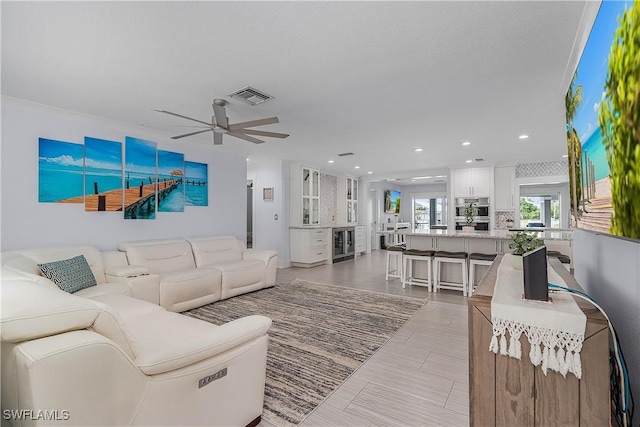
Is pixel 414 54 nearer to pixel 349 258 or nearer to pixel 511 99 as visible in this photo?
pixel 511 99

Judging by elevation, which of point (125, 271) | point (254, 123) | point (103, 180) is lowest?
point (125, 271)

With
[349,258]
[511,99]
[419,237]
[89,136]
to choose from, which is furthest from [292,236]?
[511,99]

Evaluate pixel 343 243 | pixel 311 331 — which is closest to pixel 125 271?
pixel 311 331

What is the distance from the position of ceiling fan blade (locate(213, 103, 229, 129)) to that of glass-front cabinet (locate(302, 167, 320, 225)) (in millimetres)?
4109

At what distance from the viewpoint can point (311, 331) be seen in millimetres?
3135

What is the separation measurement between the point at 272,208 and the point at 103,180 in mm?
3597

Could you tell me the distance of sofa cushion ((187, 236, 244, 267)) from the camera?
456 centimetres

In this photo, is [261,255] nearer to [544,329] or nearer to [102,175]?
[102,175]

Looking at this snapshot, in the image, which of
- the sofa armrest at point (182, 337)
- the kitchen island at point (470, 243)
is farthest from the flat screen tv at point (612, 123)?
the kitchen island at point (470, 243)

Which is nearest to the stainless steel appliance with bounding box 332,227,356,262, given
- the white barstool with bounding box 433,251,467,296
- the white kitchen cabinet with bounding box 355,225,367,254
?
the white kitchen cabinet with bounding box 355,225,367,254

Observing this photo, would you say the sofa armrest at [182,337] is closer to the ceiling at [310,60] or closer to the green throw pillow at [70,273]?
the green throw pillow at [70,273]

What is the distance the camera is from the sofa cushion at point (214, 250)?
4.56 meters

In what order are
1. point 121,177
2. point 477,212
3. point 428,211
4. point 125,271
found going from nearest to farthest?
1. point 125,271
2. point 121,177
3. point 477,212
4. point 428,211

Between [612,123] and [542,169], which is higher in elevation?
[542,169]
